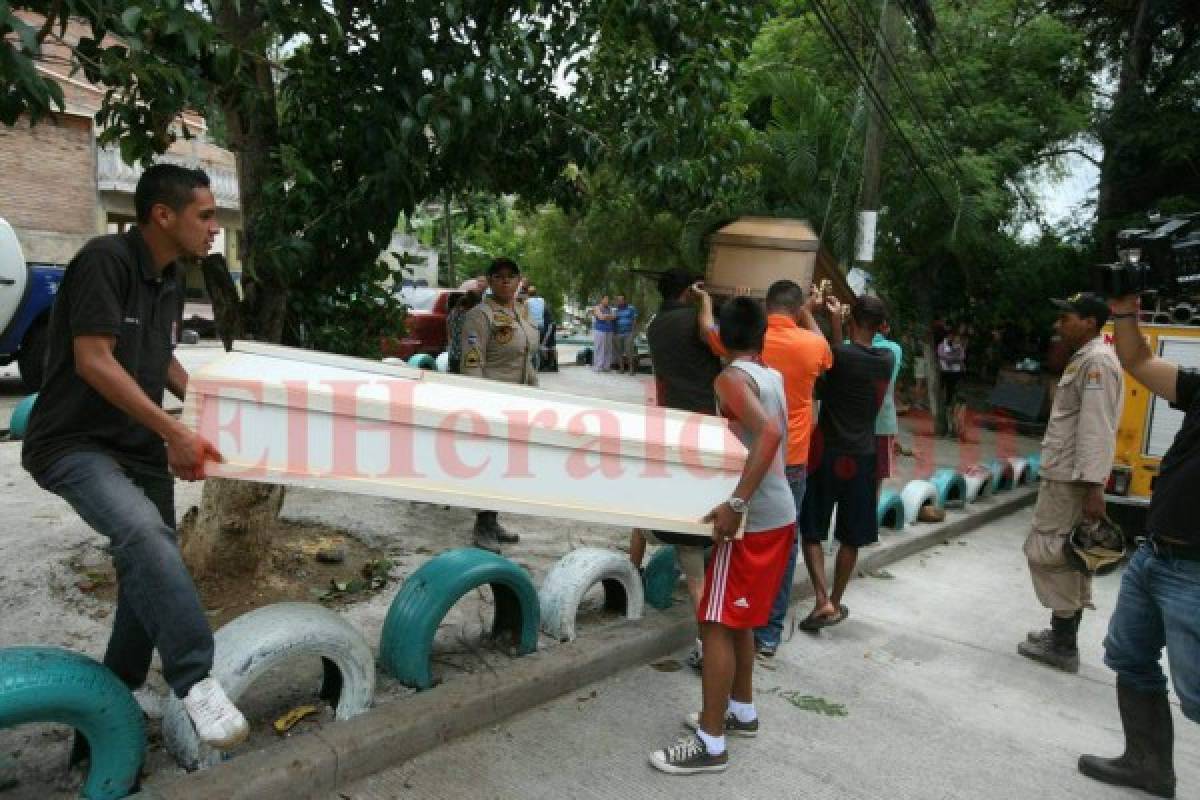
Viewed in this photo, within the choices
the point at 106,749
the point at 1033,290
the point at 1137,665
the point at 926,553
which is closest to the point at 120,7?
the point at 106,749

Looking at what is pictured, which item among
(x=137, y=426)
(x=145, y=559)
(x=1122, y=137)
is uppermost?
(x=1122, y=137)

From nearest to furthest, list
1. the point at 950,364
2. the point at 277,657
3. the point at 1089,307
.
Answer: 1. the point at 277,657
2. the point at 1089,307
3. the point at 950,364

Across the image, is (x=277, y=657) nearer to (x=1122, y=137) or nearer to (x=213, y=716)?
(x=213, y=716)

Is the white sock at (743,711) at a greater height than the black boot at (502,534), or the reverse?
the black boot at (502,534)

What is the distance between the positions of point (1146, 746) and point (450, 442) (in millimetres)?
2996

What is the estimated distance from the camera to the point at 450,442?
2.73m

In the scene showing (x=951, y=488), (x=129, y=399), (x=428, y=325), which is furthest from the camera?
(x=428, y=325)

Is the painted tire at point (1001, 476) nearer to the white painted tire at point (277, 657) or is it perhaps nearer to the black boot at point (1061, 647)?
the black boot at point (1061, 647)

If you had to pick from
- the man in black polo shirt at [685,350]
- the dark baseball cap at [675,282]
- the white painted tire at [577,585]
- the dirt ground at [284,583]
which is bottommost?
the dirt ground at [284,583]

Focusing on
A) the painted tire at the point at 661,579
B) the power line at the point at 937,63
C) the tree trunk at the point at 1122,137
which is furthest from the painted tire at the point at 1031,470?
the painted tire at the point at 661,579

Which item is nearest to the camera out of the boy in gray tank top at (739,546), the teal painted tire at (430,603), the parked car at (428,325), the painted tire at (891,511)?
the boy in gray tank top at (739,546)

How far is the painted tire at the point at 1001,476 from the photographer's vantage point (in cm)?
902

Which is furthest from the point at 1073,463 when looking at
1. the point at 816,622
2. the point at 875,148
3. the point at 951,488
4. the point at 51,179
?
the point at 51,179

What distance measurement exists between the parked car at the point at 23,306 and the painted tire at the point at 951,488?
9177mm
